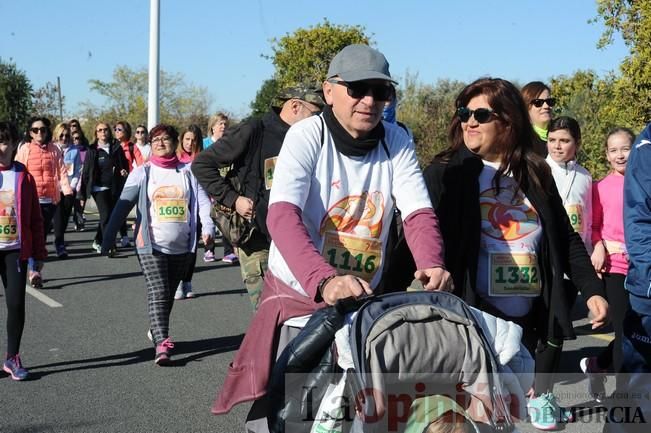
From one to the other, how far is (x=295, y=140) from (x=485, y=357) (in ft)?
3.63

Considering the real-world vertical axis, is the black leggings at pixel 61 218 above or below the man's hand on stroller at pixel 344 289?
below

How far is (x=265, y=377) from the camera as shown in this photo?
11.0ft

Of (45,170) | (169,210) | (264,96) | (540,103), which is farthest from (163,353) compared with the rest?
(264,96)

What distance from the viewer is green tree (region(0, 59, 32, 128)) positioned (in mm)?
44906

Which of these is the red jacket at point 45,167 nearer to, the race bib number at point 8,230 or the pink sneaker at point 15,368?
the race bib number at point 8,230

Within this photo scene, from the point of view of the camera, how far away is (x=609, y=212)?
6555 mm

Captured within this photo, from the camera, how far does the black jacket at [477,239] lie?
3863 millimetres

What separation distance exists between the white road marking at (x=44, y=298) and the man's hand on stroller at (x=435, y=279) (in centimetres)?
730

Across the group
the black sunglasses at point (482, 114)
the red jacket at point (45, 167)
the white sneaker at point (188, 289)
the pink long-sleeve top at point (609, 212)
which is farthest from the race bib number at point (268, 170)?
the red jacket at point (45, 167)

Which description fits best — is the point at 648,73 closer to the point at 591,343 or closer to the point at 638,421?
the point at 591,343

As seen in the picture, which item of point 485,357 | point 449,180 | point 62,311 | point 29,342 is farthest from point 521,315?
point 62,311

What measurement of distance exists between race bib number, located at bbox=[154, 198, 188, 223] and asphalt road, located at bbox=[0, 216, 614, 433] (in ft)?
3.76

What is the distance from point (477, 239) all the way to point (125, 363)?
13.7 feet

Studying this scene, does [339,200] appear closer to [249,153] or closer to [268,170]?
[268,170]
